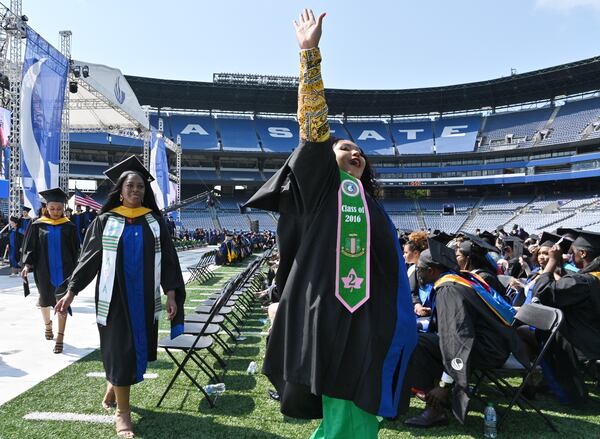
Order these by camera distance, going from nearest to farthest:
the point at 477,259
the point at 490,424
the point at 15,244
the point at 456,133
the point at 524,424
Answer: the point at 490,424
the point at 524,424
the point at 477,259
the point at 15,244
the point at 456,133

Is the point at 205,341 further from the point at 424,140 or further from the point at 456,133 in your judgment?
the point at 456,133

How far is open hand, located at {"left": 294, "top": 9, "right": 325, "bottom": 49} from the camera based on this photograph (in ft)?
4.91

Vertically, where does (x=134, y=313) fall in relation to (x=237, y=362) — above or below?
above

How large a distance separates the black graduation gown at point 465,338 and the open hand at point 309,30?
2.19m

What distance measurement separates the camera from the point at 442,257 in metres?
3.19

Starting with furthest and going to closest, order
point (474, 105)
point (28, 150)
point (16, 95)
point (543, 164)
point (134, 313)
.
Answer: point (474, 105) < point (543, 164) < point (16, 95) < point (28, 150) < point (134, 313)

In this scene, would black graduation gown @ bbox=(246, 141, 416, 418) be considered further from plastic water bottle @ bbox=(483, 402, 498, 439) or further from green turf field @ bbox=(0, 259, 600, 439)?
plastic water bottle @ bbox=(483, 402, 498, 439)

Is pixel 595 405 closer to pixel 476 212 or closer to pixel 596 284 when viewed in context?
pixel 596 284

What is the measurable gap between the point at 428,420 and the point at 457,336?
803 millimetres

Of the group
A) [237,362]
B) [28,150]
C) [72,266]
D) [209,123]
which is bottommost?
[237,362]

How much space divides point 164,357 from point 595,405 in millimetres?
4483

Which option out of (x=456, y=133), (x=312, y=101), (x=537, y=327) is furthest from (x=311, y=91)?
(x=456, y=133)

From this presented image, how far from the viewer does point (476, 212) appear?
41.0m

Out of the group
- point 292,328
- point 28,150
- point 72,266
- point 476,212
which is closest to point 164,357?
point 72,266
